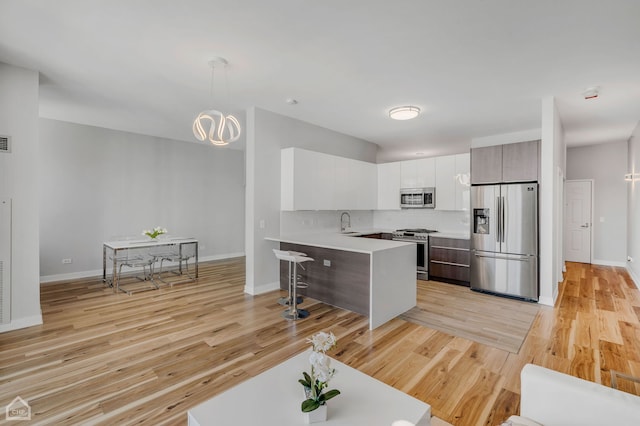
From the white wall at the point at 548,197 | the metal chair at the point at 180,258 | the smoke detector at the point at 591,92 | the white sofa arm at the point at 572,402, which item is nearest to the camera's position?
the white sofa arm at the point at 572,402

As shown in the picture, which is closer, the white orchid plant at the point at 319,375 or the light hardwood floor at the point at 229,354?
the white orchid plant at the point at 319,375

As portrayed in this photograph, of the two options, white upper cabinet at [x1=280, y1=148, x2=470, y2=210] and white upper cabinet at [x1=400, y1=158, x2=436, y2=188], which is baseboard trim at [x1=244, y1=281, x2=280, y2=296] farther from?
white upper cabinet at [x1=400, y1=158, x2=436, y2=188]

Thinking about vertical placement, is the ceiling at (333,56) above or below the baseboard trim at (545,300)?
above

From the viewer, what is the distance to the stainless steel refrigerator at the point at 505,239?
→ 4.45 metres

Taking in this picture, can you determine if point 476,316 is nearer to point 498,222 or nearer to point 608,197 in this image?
point 498,222

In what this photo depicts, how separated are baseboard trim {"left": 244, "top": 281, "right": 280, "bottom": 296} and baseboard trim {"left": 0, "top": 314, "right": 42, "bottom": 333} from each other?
8.10 feet

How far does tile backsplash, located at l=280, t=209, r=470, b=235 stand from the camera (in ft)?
17.4

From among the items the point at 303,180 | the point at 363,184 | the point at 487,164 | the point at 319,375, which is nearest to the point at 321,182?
the point at 303,180

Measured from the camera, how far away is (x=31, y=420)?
76.2 inches

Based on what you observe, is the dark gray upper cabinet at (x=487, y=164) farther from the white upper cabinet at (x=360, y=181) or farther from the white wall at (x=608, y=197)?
the white wall at (x=608, y=197)

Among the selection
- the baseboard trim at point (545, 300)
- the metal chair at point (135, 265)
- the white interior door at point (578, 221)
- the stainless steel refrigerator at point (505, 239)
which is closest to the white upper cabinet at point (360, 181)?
the stainless steel refrigerator at point (505, 239)

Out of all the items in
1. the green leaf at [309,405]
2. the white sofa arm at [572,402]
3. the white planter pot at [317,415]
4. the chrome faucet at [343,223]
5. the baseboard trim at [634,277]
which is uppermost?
the chrome faucet at [343,223]

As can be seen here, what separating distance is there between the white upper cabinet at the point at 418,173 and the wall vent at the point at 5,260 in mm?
6125

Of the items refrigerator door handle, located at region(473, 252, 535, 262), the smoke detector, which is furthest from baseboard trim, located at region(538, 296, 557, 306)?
the smoke detector
